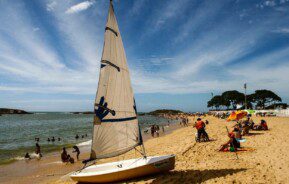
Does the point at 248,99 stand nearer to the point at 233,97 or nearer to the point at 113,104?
the point at 233,97

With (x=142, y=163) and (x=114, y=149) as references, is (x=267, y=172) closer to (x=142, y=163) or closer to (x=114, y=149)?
(x=142, y=163)

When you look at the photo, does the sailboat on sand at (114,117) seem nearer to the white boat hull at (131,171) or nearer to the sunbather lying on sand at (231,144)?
the white boat hull at (131,171)

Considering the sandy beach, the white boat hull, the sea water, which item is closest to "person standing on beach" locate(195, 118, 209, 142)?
the sandy beach

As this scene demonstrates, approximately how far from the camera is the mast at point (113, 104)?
976 centimetres

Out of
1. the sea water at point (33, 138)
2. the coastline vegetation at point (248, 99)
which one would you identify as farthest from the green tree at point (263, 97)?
the sea water at point (33, 138)

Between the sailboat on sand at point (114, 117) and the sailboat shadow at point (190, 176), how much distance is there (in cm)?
40

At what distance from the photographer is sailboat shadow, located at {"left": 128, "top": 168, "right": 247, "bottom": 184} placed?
404 inches

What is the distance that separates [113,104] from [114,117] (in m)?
0.57

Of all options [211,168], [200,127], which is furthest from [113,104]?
[200,127]

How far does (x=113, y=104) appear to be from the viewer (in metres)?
10.1

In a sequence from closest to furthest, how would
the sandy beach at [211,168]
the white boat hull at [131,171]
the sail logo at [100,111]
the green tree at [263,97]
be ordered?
the sail logo at [100,111], the sandy beach at [211,168], the white boat hull at [131,171], the green tree at [263,97]

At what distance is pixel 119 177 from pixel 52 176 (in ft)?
24.4

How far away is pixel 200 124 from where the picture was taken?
1995 centimetres

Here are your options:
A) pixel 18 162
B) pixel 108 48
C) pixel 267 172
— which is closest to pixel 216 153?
pixel 267 172
